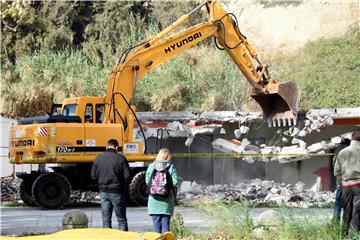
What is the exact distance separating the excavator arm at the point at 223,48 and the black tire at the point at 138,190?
5.75 feet

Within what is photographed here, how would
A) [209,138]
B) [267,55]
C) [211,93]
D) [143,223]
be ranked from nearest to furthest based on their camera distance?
[143,223] → [209,138] → [211,93] → [267,55]

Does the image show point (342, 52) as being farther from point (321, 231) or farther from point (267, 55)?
point (321, 231)

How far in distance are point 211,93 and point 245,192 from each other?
9.61 metres

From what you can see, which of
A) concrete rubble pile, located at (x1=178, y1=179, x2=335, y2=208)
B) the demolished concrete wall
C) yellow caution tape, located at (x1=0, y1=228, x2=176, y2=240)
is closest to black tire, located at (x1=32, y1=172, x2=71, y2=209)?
concrete rubble pile, located at (x1=178, y1=179, x2=335, y2=208)

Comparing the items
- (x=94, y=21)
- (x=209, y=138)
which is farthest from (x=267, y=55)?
(x=209, y=138)

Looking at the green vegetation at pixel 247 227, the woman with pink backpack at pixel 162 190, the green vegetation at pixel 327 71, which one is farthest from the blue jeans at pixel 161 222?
the green vegetation at pixel 327 71

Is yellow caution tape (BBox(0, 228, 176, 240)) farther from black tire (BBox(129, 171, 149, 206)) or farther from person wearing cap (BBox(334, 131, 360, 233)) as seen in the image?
black tire (BBox(129, 171, 149, 206))

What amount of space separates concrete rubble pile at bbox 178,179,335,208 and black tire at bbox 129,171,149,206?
148cm

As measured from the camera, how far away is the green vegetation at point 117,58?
32.9 m

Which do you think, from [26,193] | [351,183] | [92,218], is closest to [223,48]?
[26,193]

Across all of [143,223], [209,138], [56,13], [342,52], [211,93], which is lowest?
[143,223]

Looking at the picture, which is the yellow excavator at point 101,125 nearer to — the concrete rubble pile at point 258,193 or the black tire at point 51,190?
the black tire at point 51,190

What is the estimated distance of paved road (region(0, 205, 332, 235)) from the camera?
12.6m

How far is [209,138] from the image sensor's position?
86.2ft
